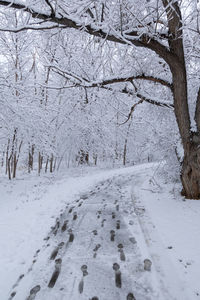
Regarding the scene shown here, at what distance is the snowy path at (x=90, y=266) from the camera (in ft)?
7.97

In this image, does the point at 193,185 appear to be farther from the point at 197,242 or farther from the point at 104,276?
the point at 104,276

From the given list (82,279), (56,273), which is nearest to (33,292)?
(56,273)

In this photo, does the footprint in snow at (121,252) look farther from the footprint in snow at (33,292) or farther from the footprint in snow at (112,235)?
the footprint in snow at (33,292)

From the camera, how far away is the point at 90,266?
296 cm

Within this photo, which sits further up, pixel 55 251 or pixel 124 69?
pixel 124 69

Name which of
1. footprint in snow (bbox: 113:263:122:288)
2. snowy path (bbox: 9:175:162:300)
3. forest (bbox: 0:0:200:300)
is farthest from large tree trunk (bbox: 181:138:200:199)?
footprint in snow (bbox: 113:263:122:288)

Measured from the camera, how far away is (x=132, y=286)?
8.27 ft

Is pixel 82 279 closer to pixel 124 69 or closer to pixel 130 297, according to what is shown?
pixel 130 297

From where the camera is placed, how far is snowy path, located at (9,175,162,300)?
2430 mm

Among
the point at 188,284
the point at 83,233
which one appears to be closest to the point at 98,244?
the point at 83,233

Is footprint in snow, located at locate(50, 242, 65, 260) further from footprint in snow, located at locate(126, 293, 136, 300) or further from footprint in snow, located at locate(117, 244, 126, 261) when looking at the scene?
footprint in snow, located at locate(126, 293, 136, 300)

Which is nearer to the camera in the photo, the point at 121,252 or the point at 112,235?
the point at 121,252

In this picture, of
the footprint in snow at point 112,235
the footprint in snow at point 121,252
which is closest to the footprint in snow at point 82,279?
the footprint in snow at point 121,252

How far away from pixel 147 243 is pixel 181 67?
14.1 feet
